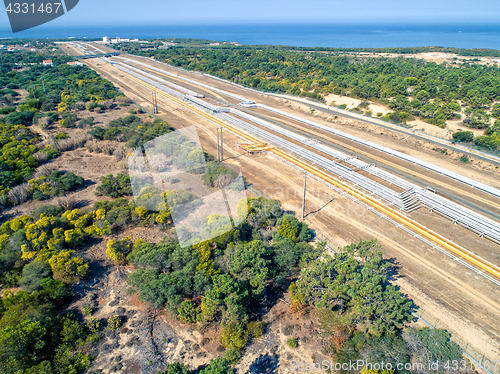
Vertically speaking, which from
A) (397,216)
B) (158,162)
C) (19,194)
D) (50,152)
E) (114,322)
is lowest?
(114,322)

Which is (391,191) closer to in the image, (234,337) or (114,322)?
(234,337)

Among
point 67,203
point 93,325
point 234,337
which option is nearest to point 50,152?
point 67,203

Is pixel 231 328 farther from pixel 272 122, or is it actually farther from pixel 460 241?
pixel 272 122

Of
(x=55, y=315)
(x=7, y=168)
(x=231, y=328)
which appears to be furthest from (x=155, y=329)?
(x=7, y=168)

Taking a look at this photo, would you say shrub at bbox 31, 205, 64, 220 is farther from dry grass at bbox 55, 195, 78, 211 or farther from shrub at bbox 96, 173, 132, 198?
shrub at bbox 96, 173, 132, 198

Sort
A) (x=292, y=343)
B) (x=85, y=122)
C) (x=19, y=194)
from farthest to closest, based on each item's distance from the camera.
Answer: (x=85, y=122) → (x=19, y=194) → (x=292, y=343)

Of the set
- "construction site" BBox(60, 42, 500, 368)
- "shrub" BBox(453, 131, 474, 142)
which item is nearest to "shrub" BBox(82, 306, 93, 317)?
"construction site" BBox(60, 42, 500, 368)
